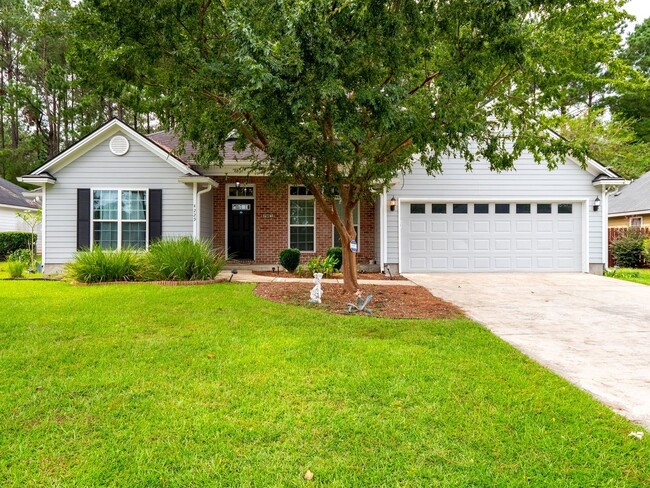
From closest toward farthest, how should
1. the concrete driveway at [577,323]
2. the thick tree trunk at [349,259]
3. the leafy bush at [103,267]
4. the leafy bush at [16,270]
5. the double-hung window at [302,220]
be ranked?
the concrete driveway at [577,323], the thick tree trunk at [349,259], the leafy bush at [103,267], the leafy bush at [16,270], the double-hung window at [302,220]

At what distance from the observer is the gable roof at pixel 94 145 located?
10359mm

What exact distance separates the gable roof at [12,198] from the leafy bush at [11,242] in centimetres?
298

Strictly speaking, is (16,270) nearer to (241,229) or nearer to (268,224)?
(241,229)

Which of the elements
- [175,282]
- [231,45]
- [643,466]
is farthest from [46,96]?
[643,466]

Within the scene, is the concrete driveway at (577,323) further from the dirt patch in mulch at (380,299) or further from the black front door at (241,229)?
the black front door at (241,229)

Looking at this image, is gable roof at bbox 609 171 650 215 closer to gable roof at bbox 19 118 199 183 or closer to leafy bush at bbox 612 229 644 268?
leafy bush at bbox 612 229 644 268

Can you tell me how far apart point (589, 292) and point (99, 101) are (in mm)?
29857

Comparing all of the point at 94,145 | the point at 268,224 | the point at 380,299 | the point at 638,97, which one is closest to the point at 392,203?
the point at 268,224

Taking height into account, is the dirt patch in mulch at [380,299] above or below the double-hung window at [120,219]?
below

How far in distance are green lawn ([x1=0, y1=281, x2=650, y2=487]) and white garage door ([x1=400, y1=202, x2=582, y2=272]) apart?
743 centimetres

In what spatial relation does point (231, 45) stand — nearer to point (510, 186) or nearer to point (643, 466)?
point (643, 466)

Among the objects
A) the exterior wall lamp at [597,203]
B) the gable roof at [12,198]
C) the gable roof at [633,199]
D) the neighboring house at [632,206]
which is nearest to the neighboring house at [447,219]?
the exterior wall lamp at [597,203]

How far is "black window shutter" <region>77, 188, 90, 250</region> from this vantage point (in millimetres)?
10609

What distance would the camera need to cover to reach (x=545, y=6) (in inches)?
214
